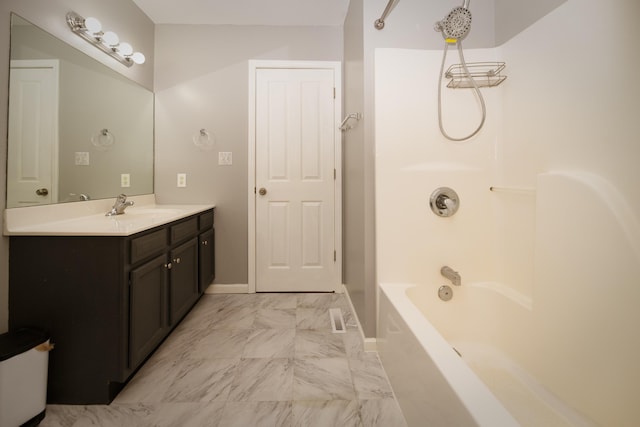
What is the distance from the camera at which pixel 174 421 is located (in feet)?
4.21

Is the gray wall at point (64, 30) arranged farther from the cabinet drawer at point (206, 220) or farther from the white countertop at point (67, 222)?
the cabinet drawer at point (206, 220)

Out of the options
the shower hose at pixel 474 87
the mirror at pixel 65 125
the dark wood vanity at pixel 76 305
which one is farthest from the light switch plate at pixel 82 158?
the shower hose at pixel 474 87

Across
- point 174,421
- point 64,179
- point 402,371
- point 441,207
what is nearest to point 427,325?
point 402,371

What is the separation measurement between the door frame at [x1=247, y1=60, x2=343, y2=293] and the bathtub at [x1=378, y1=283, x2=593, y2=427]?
1157 millimetres

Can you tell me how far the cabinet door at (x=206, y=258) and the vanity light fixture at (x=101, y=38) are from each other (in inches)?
55.3

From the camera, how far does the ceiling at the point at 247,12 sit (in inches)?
95.3

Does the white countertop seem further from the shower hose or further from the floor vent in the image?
the shower hose

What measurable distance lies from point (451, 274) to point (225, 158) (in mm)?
2105

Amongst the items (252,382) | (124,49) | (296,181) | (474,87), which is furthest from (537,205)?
(124,49)

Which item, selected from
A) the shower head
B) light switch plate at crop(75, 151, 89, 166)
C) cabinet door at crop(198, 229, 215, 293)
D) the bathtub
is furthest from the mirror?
the shower head

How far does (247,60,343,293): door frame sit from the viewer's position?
108 inches

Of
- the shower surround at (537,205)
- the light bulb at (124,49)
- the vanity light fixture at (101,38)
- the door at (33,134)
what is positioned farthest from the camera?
the light bulb at (124,49)

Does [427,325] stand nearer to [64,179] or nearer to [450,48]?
[450,48]

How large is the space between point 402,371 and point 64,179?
2058mm
